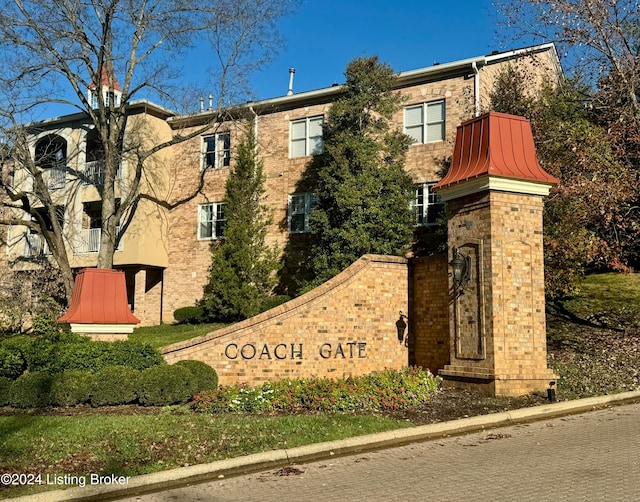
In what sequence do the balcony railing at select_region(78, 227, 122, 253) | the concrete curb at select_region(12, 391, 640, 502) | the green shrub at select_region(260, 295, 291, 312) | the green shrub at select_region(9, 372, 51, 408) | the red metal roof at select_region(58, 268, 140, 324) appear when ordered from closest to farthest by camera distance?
the concrete curb at select_region(12, 391, 640, 502) → the green shrub at select_region(9, 372, 51, 408) → the red metal roof at select_region(58, 268, 140, 324) → the green shrub at select_region(260, 295, 291, 312) → the balcony railing at select_region(78, 227, 122, 253)

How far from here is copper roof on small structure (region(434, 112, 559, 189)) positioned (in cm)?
1121

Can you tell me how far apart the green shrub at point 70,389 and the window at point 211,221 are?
15509 millimetres

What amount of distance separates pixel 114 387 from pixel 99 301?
9.46 feet

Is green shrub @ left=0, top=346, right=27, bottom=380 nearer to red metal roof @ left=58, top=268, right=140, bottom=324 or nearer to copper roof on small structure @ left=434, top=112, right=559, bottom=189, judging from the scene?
red metal roof @ left=58, top=268, right=140, bottom=324

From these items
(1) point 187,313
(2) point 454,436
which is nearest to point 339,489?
(2) point 454,436

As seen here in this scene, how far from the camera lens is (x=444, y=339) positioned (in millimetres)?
12633

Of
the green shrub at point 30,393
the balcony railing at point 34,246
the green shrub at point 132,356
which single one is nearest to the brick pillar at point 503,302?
the green shrub at point 132,356

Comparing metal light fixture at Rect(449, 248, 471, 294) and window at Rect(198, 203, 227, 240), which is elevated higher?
window at Rect(198, 203, 227, 240)

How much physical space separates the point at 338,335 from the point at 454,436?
13.4ft

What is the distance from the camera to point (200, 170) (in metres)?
27.2

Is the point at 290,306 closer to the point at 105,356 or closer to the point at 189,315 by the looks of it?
the point at 105,356

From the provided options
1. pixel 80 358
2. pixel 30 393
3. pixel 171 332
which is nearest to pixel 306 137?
pixel 171 332

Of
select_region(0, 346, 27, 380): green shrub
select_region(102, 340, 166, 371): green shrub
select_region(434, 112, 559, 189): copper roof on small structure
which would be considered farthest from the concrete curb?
select_region(0, 346, 27, 380): green shrub

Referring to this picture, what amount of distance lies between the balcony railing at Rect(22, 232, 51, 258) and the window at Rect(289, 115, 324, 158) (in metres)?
12.8
